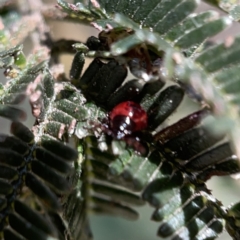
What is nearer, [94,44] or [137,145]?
[137,145]

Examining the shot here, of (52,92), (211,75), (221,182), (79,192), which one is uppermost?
(211,75)

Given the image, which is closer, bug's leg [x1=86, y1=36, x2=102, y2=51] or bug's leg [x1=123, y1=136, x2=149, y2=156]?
bug's leg [x1=123, y1=136, x2=149, y2=156]

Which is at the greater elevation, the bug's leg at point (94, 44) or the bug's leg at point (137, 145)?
the bug's leg at point (94, 44)

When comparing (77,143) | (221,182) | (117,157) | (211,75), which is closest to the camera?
(211,75)

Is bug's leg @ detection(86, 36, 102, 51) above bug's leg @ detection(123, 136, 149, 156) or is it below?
above

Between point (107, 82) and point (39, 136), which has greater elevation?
point (107, 82)

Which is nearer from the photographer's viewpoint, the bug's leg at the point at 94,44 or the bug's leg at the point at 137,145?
the bug's leg at the point at 137,145

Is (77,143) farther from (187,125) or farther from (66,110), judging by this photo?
(187,125)

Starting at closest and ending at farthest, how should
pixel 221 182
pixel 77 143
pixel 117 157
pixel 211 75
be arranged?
pixel 211 75 < pixel 117 157 < pixel 77 143 < pixel 221 182

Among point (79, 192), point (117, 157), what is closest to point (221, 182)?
point (79, 192)

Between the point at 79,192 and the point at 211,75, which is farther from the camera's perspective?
the point at 79,192
